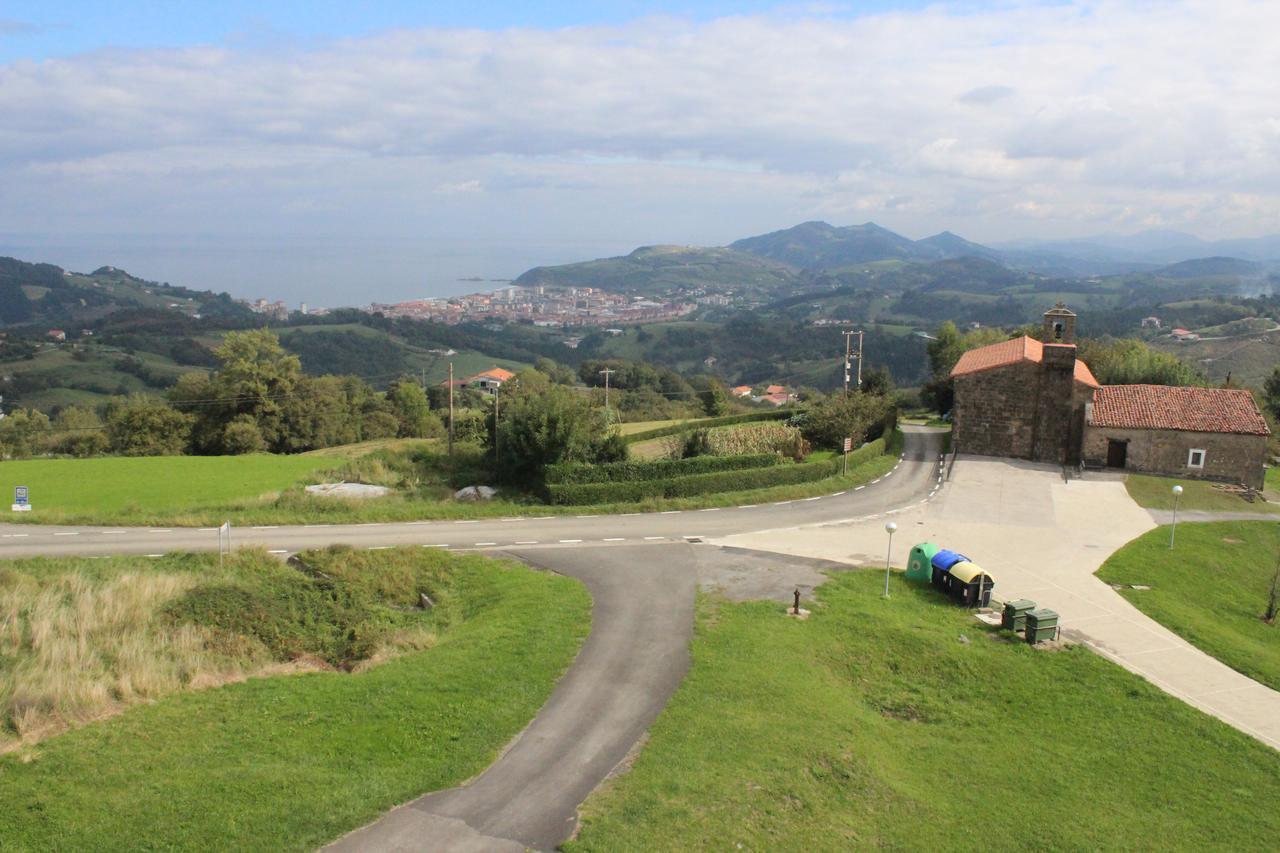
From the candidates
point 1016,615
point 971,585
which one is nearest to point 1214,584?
point 971,585

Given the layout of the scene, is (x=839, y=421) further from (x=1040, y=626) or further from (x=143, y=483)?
(x=143, y=483)

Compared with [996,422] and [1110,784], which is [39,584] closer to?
[1110,784]

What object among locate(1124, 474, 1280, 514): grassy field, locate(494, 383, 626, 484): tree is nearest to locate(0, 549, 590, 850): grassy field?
locate(494, 383, 626, 484): tree

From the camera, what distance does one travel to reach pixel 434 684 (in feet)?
46.4

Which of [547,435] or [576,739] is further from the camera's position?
[547,435]

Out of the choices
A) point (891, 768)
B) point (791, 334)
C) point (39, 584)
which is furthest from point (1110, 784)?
point (791, 334)

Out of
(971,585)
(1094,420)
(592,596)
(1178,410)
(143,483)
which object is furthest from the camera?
(1094,420)

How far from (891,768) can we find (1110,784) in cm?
353

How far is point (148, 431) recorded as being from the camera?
48.5 m

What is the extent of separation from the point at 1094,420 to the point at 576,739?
104ft

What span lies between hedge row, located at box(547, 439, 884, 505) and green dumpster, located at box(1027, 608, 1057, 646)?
1427 centimetres

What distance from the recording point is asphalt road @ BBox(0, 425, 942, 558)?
78.5 feet

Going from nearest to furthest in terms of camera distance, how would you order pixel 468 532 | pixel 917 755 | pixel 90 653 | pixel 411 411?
pixel 917 755 → pixel 90 653 → pixel 468 532 → pixel 411 411

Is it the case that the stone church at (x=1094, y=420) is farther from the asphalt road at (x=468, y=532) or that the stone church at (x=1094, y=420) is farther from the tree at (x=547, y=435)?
the tree at (x=547, y=435)
